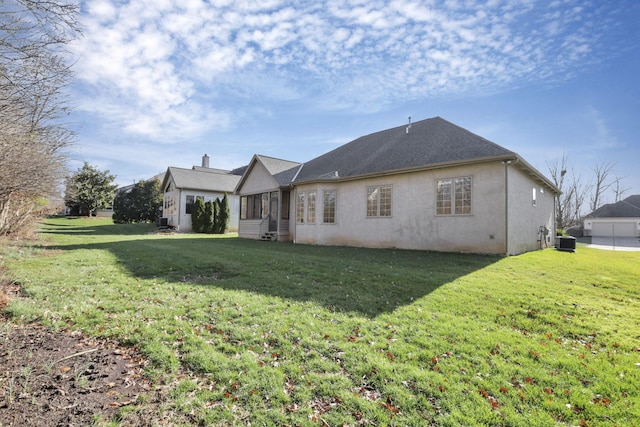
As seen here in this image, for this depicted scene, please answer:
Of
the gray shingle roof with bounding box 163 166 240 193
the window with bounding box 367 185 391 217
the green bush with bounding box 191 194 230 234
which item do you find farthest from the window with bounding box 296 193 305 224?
the gray shingle roof with bounding box 163 166 240 193

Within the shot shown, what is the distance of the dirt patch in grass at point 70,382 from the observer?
2.56 meters

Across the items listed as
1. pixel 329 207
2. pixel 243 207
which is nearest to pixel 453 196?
pixel 329 207

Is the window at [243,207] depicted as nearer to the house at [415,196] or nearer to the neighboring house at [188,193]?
the house at [415,196]

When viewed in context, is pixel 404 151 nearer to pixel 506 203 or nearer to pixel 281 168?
pixel 506 203

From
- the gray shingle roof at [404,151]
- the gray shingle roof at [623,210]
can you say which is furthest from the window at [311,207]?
the gray shingle roof at [623,210]

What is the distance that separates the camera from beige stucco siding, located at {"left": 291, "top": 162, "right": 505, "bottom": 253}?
11.3 metres

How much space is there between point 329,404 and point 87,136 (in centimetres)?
1013

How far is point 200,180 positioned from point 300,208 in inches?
586

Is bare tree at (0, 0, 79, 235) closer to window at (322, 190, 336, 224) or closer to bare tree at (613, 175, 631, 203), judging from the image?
window at (322, 190, 336, 224)

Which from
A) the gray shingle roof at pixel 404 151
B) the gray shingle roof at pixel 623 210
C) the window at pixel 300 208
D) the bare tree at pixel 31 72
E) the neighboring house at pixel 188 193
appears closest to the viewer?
the bare tree at pixel 31 72

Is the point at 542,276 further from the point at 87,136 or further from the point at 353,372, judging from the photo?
the point at 87,136

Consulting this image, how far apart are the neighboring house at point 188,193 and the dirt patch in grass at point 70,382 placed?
23.3 m

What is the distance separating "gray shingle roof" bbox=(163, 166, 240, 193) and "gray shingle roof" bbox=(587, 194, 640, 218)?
1751 inches

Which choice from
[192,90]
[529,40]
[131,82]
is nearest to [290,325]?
[131,82]
